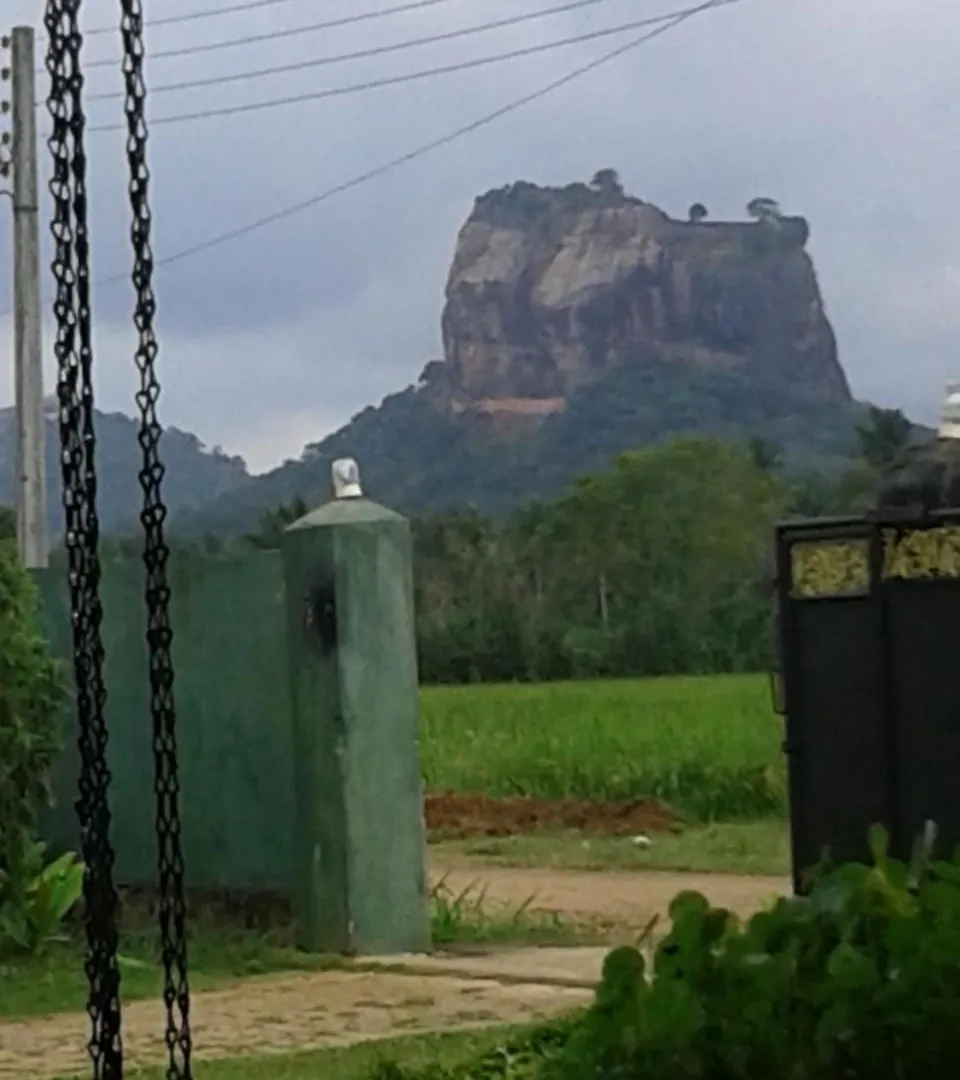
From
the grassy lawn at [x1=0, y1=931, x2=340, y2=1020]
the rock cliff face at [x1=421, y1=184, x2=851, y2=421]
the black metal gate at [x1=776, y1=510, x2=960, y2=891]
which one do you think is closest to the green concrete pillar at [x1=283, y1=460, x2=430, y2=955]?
the grassy lawn at [x1=0, y1=931, x2=340, y2=1020]

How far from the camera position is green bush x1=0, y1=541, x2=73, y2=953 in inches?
368

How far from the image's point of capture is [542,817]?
54.4 feet

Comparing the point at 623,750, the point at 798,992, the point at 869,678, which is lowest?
the point at 623,750

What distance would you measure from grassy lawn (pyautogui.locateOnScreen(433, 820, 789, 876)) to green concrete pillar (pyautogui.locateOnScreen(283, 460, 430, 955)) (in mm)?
3941

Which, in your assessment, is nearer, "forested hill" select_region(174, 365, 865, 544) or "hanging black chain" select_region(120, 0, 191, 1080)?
"hanging black chain" select_region(120, 0, 191, 1080)

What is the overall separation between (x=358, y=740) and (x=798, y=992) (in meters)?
5.78

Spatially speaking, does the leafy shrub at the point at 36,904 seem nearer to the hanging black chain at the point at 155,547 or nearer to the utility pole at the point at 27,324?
the hanging black chain at the point at 155,547

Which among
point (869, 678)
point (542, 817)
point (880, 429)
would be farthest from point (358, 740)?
point (880, 429)

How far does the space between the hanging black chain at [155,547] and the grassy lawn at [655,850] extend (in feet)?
29.0

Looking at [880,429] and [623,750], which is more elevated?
[880,429]

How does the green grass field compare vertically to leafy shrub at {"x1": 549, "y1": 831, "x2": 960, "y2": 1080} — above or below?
below

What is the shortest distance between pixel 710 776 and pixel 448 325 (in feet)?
179

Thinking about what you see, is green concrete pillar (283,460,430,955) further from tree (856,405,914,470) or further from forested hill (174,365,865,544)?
forested hill (174,365,865,544)

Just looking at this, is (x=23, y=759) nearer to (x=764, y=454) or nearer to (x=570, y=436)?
(x=764, y=454)
